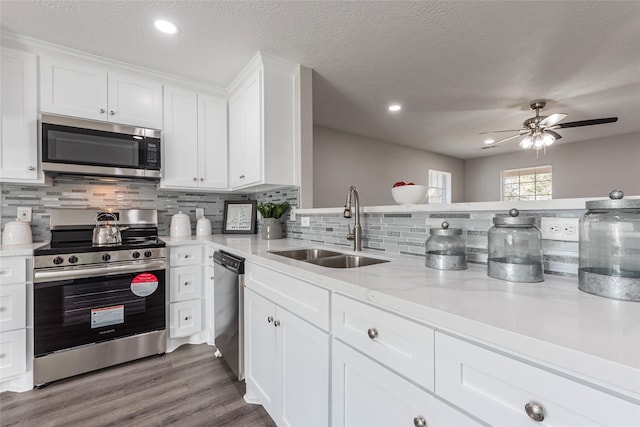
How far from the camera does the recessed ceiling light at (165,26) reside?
6.04 ft

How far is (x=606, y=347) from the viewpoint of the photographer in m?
0.47

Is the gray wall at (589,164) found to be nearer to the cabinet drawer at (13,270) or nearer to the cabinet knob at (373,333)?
the cabinet knob at (373,333)

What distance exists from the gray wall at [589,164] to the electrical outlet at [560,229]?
5.79 meters

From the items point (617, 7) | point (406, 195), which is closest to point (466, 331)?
point (406, 195)

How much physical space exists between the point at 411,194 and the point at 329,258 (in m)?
0.57

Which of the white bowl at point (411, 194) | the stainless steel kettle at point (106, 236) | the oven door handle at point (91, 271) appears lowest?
the oven door handle at point (91, 271)

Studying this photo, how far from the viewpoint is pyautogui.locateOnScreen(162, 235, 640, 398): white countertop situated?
0.46 meters

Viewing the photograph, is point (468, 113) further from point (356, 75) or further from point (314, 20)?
point (314, 20)

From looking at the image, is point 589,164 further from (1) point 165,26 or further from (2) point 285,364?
(1) point 165,26

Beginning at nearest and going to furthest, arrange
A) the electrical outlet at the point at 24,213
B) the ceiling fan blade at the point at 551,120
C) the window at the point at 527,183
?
the electrical outlet at the point at 24,213 → the ceiling fan blade at the point at 551,120 → the window at the point at 527,183

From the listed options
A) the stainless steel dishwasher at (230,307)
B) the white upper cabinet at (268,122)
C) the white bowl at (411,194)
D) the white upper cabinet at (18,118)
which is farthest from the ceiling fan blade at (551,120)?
the white upper cabinet at (18,118)

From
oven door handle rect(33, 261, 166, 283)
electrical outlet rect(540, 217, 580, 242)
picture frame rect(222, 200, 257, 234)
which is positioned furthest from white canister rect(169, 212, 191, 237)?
electrical outlet rect(540, 217, 580, 242)

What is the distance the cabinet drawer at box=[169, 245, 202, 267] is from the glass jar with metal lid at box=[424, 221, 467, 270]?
6.06 feet

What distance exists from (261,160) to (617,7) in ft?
8.54
